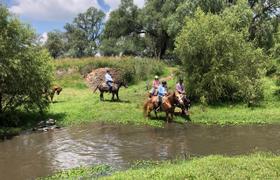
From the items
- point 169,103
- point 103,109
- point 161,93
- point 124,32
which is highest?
point 124,32

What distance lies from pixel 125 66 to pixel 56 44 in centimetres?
5700

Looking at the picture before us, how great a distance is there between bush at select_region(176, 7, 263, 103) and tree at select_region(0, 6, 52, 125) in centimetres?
841

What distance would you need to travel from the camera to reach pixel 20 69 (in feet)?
72.2

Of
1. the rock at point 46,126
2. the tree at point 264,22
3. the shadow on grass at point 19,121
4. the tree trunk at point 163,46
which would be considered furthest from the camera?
the tree trunk at point 163,46

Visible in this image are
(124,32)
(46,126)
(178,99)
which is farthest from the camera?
(124,32)

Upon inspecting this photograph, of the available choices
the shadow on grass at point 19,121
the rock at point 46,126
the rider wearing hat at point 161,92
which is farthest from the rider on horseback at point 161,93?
the shadow on grass at point 19,121

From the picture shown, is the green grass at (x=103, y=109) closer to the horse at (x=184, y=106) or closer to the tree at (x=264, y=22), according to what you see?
the horse at (x=184, y=106)

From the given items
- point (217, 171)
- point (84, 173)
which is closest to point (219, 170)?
point (217, 171)

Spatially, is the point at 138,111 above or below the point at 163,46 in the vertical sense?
below

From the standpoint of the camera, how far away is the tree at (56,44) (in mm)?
92000

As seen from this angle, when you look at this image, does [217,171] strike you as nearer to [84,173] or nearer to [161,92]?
[84,173]

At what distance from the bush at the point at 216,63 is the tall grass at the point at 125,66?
11.1 meters

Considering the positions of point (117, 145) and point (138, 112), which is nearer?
point (117, 145)

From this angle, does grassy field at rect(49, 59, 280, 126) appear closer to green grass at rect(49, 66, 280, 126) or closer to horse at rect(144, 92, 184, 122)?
green grass at rect(49, 66, 280, 126)
